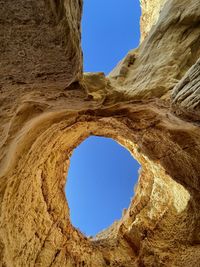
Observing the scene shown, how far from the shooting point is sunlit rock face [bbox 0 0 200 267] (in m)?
3.79

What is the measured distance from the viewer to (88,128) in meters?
9.15

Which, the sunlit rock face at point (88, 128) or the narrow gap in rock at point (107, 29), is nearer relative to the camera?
the sunlit rock face at point (88, 128)

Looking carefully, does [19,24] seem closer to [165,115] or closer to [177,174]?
[165,115]

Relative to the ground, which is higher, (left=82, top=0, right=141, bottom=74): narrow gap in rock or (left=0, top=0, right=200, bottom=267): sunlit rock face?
(left=82, top=0, right=141, bottom=74): narrow gap in rock

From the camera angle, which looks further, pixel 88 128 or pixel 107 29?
pixel 107 29

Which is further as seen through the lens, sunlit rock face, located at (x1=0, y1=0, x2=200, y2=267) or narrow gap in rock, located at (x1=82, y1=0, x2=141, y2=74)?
narrow gap in rock, located at (x1=82, y1=0, x2=141, y2=74)

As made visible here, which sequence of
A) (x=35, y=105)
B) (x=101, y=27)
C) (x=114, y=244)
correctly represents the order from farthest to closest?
1. (x=101, y=27)
2. (x=114, y=244)
3. (x=35, y=105)

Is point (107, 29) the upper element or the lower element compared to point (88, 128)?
upper

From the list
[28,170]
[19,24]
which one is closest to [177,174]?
[28,170]

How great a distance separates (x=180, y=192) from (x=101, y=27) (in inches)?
6486

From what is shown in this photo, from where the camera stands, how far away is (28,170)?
7086 millimetres

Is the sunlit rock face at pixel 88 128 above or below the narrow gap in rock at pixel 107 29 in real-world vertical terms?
below

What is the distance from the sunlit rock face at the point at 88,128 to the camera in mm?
3791

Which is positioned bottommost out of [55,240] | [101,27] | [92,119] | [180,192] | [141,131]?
[180,192]
